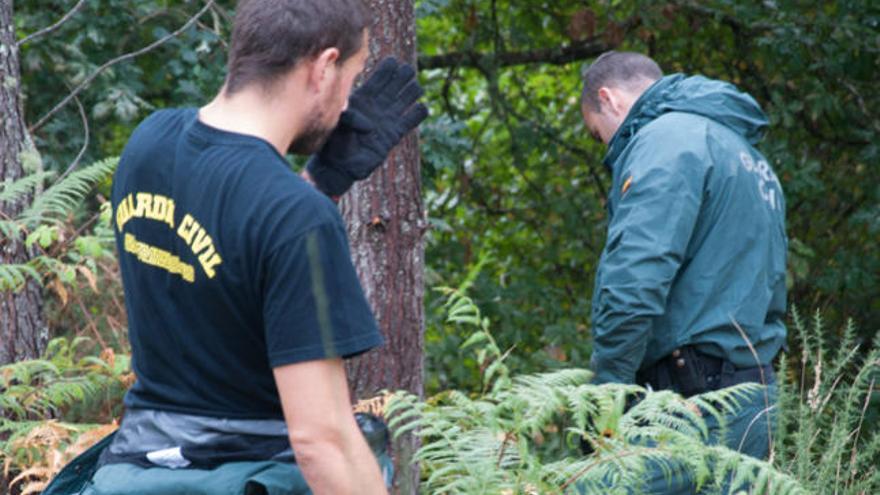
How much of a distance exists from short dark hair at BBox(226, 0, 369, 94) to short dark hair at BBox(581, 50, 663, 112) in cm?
246

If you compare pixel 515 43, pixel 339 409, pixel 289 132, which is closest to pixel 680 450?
pixel 339 409

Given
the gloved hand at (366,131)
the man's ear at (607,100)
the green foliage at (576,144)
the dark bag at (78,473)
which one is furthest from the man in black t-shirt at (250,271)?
the green foliage at (576,144)

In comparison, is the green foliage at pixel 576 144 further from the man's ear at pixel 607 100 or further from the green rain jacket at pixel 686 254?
the green rain jacket at pixel 686 254

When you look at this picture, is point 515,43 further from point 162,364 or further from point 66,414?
point 162,364

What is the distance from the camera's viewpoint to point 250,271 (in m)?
2.30

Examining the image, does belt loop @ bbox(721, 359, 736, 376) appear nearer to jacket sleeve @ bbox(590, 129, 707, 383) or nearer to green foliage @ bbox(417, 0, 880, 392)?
jacket sleeve @ bbox(590, 129, 707, 383)

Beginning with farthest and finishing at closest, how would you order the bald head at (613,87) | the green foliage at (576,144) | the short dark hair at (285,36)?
the green foliage at (576,144)
the bald head at (613,87)
the short dark hair at (285,36)

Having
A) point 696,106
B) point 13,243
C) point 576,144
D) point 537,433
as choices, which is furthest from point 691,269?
point 576,144

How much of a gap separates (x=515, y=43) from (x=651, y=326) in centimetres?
527

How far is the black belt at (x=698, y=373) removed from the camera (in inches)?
164

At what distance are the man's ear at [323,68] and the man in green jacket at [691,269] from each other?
1918mm

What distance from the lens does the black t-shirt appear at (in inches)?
88.9

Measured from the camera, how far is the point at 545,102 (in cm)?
964

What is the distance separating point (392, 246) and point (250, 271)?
2425 millimetres
